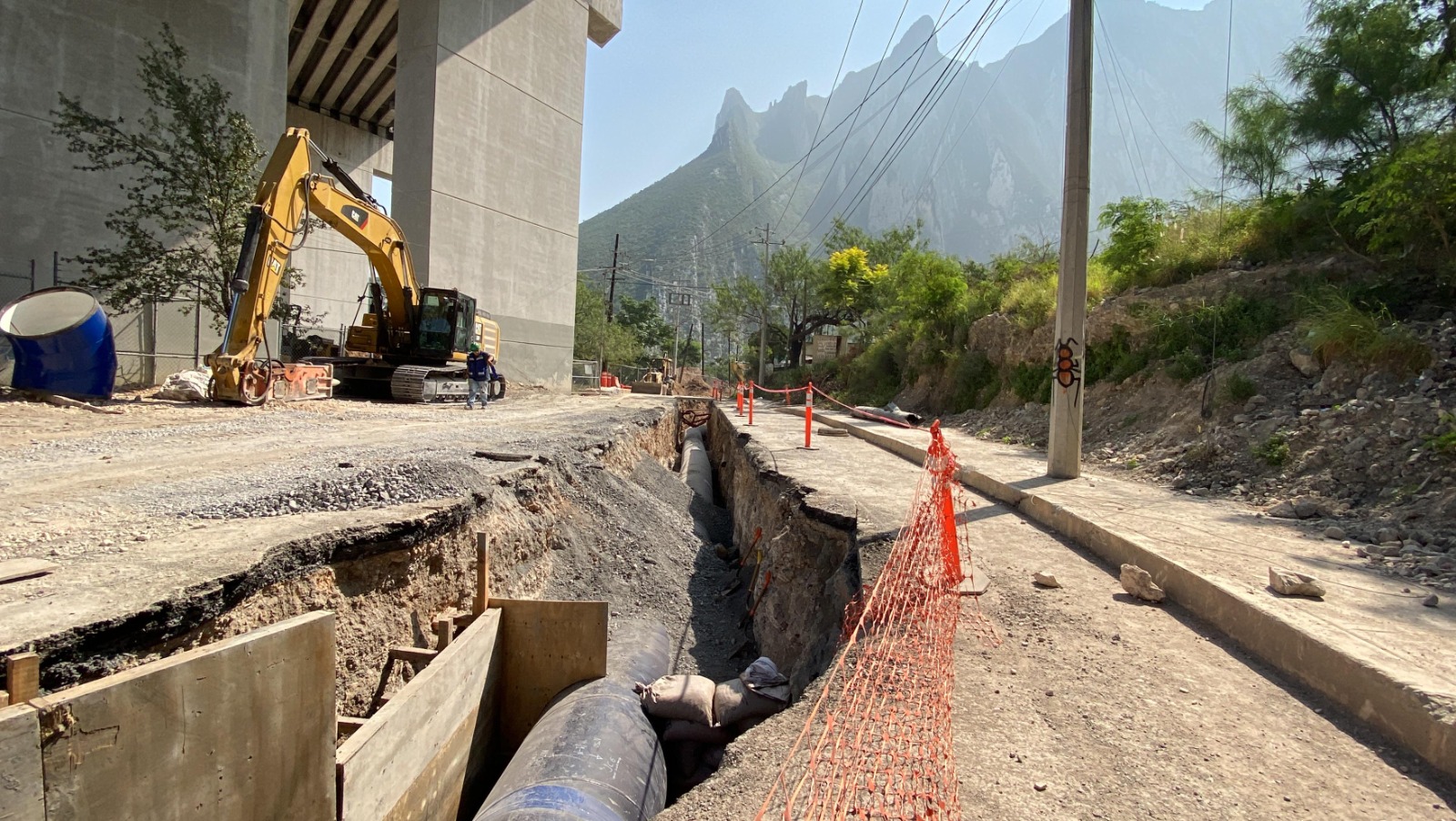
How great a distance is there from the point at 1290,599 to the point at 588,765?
147 inches

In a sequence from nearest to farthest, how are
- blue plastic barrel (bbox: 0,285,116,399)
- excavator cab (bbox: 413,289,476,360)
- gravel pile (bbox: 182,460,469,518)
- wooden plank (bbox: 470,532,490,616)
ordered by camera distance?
gravel pile (bbox: 182,460,469,518)
wooden plank (bbox: 470,532,490,616)
blue plastic barrel (bbox: 0,285,116,399)
excavator cab (bbox: 413,289,476,360)

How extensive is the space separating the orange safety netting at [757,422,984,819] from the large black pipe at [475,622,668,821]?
1115 millimetres

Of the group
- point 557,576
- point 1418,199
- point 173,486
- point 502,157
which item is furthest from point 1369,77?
point 502,157

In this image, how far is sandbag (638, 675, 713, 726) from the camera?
3.91m

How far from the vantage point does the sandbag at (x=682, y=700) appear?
3914 mm

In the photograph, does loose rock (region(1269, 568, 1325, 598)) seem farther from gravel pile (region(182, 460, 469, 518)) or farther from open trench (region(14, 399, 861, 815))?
gravel pile (region(182, 460, 469, 518))

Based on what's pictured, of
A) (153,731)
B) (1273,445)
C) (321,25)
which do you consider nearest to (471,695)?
(153,731)

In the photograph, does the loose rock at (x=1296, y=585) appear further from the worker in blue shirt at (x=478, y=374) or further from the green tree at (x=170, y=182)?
the green tree at (x=170, y=182)

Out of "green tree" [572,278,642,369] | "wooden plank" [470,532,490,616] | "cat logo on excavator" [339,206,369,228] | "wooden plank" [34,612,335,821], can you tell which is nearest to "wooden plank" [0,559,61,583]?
"wooden plank" [34,612,335,821]

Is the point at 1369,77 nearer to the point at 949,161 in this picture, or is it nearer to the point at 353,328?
the point at 353,328

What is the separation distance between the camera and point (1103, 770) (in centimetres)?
232

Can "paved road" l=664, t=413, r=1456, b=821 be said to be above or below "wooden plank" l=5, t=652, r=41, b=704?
below

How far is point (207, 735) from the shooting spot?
2.43 metres

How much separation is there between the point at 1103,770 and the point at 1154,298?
1117 centimetres
